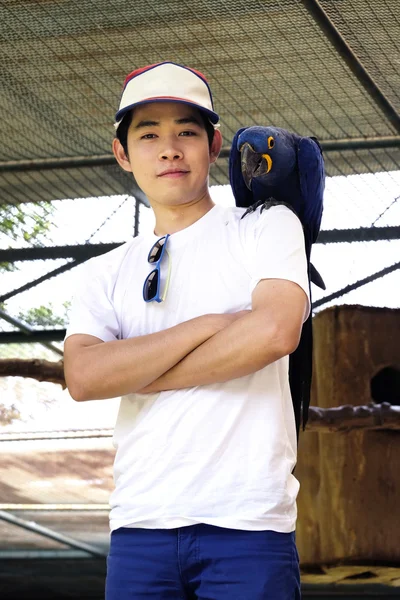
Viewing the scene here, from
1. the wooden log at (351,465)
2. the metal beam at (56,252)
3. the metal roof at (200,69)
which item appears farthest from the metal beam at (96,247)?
the wooden log at (351,465)

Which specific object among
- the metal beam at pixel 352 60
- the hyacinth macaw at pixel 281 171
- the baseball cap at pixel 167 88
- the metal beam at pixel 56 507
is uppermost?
the metal beam at pixel 352 60

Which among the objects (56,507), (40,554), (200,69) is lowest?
(40,554)

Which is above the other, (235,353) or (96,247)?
(96,247)

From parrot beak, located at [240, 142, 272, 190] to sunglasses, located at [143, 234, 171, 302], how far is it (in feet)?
2.45

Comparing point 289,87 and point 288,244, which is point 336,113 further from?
point 288,244

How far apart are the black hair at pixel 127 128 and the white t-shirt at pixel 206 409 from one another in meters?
0.14

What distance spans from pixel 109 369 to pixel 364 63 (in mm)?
1157

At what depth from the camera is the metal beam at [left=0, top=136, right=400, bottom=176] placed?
211 cm

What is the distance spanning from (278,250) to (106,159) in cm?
123

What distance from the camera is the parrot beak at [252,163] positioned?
185cm

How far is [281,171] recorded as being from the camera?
1913 millimetres

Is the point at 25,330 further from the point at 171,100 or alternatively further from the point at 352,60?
the point at 171,100

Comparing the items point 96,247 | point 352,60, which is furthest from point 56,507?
point 352,60

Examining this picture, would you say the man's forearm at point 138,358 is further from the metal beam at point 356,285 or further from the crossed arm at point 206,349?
the metal beam at point 356,285
